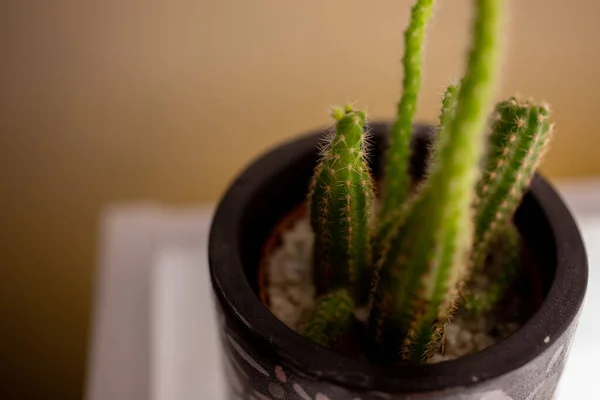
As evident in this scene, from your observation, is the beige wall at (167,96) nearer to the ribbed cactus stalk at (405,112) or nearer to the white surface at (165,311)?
the white surface at (165,311)

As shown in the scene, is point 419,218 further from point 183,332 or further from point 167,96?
point 167,96

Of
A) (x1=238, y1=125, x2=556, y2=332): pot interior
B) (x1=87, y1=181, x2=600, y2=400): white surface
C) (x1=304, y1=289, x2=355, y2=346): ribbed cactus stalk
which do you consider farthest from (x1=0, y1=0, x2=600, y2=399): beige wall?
(x1=304, y1=289, x2=355, y2=346): ribbed cactus stalk

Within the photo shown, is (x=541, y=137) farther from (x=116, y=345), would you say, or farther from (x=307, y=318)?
(x=116, y=345)

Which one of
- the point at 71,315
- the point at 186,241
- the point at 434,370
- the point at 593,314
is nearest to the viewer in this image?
the point at 434,370

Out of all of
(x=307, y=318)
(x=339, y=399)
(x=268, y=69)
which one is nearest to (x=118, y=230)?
(x=268, y=69)

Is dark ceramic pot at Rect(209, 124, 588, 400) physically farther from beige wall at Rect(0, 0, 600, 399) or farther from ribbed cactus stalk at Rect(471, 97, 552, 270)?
beige wall at Rect(0, 0, 600, 399)

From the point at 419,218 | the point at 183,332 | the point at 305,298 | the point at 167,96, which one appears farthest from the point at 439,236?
the point at 167,96
